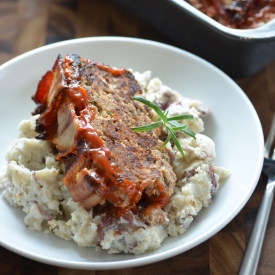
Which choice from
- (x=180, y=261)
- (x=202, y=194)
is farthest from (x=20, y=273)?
(x=202, y=194)

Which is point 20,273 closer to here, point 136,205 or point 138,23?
point 136,205

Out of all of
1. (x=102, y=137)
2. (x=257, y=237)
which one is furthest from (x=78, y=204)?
(x=257, y=237)

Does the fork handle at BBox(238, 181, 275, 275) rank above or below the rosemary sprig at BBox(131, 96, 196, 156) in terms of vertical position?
below

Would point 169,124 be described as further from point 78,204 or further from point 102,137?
point 78,204

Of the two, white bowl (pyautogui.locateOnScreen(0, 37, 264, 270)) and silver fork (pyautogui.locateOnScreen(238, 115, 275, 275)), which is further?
silver fork (pyautogui.locateOnScreen(238, 115, 275, 275))

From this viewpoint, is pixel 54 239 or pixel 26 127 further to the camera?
pixel 26 127

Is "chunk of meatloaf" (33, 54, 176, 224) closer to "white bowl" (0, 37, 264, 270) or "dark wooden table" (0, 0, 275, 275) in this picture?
"white bowl" (0, 37, 264, 270)

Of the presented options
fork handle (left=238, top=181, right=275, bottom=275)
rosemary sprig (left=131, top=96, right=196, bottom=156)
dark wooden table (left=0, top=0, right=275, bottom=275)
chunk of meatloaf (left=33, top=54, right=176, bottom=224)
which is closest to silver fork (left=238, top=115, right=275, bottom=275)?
fork handle (left=238, top=181, right=275, bottom=275)

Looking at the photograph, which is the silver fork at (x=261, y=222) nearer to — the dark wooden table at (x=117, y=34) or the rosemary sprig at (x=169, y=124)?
the dark wooden table at (x=117, y=34)
